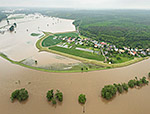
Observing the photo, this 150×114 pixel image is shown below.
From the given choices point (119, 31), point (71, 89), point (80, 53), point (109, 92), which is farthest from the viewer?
point (119, 31)

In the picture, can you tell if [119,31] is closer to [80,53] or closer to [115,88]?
Answer: [80,53]

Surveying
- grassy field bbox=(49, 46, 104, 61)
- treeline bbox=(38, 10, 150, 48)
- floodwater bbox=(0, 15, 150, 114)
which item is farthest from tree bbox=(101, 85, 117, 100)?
treeline bbox=(38, 10, 150, 48)

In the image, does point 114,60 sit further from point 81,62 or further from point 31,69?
point 31,69

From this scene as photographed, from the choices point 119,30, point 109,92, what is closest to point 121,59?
point 109,92

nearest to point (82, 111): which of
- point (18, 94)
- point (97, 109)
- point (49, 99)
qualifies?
point (97, 109)

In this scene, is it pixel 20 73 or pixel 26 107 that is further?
pixel 20 73

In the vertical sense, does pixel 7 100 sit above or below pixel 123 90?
below

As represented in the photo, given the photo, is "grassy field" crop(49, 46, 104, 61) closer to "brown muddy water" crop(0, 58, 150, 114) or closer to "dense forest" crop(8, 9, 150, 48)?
"brown muddy water" crop(0, 58, 150, 114)

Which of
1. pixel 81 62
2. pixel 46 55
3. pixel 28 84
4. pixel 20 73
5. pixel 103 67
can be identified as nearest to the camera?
pixel 28 84
